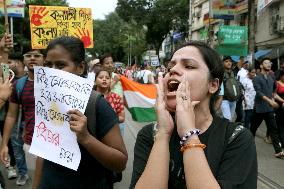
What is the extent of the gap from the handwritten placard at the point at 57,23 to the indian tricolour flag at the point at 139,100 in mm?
1283

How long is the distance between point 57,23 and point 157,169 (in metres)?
6.77

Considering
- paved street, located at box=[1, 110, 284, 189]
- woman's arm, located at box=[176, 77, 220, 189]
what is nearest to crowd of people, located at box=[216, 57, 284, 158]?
paved street, located at box=[1, 110, 284, 189]

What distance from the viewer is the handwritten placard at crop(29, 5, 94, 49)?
7949 mm

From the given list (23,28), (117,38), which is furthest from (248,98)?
(117,38)

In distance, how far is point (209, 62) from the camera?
2100 millimetres

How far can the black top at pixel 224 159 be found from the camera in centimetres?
188

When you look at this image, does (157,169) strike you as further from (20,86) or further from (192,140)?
(20,86)

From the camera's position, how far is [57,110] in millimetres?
2584

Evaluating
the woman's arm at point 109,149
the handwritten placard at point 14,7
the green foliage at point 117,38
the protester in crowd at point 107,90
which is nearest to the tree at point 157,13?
the green foliage at point 117,38

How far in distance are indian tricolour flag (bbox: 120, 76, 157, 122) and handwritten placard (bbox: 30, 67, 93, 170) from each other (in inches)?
202

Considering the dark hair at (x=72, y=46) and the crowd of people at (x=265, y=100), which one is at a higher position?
the dark hair at (x=72, y=46)

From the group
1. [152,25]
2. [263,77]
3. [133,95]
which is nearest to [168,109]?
[133,95]

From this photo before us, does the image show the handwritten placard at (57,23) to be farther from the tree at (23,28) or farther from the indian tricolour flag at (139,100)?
the tree at (23,28)

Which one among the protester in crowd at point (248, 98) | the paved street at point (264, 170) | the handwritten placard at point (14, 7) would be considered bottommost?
the paved street at point (264, 170)
